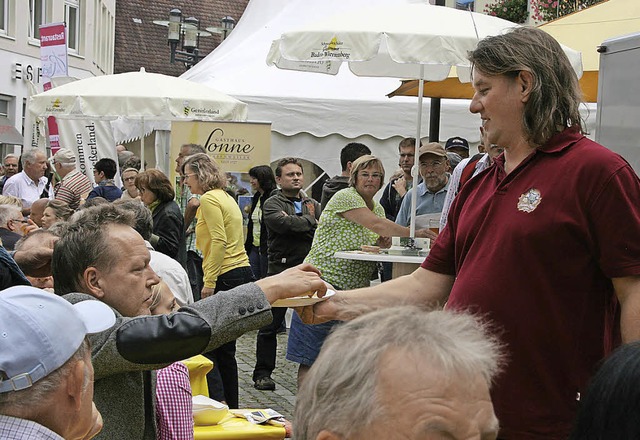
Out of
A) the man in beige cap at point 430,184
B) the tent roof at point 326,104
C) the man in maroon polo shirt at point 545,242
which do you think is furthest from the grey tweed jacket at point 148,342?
the tent roof at point 326,104

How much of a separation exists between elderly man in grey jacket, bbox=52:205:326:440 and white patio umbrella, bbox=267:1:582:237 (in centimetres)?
432

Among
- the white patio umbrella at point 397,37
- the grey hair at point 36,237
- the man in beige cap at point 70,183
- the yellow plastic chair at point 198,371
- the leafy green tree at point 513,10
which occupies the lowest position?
the yellow plastic chair at point 198,371

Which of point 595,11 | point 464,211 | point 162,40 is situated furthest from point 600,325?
point 162,40

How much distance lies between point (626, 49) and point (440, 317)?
398cm

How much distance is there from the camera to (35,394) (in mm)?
2154

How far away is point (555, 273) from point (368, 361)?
4.24 feet

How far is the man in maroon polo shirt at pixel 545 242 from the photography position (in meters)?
2.82

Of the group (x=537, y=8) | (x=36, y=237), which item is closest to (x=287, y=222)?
(x=36, y=237)

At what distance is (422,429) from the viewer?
1.73 meters

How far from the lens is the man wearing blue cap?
211 centimetres

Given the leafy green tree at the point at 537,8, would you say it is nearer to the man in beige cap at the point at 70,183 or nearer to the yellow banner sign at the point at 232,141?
the yellow banner sign at the point at 232,141

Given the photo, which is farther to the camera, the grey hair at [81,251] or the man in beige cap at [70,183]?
the man in beige cap at [70,183]

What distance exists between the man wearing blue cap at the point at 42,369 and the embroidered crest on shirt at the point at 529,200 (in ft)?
4.34

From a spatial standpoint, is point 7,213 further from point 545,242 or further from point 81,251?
point 545,242
